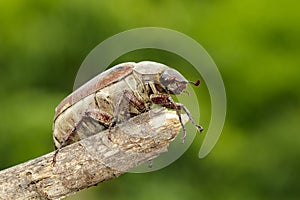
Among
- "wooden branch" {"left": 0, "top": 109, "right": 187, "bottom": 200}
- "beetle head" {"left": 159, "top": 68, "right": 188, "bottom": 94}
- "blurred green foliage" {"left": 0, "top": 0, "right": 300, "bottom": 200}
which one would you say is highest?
"blurred green foliage" {"left": 0, "top": 0, "right": 300, "bottom": 200}

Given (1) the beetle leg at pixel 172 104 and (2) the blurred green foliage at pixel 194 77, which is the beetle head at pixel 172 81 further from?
(2) the blurred green foliage at pixel 194 77

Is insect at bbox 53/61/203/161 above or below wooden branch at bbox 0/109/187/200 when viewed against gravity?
above

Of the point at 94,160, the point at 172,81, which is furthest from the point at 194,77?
the point at 94,160

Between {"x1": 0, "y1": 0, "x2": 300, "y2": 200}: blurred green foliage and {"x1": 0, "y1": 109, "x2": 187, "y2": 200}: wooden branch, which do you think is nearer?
{"x1": 0, "y1": 109, "x2": 187, "y2": 200}: wooden branch

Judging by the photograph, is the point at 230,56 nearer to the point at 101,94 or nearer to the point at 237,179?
the point at 237,179

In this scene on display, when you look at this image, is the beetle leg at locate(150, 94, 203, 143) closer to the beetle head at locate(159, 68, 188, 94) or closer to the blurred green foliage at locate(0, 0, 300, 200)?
the beetle head at locate(159, 68, 188, 94)

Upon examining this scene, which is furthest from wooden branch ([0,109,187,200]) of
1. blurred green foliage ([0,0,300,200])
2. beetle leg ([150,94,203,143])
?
blurred green foliage ([0,0,300,200])

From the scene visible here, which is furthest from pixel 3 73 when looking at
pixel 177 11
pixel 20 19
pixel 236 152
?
pixel 236 152
